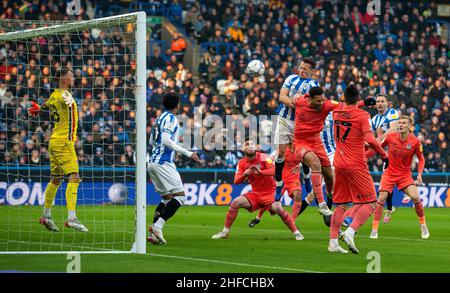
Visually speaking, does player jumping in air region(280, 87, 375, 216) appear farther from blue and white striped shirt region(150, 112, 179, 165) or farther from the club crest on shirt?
blue and white striped shirt region(150, 112, 179, 165)

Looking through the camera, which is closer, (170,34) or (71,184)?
(71,184)

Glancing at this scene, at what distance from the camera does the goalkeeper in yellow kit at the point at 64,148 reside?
609 inches

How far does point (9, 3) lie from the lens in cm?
3297

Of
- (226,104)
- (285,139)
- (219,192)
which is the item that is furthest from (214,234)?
(226,104)

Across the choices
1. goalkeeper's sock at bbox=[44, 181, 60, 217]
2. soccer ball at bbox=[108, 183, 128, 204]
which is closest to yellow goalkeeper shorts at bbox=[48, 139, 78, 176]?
goalkeeper's sock at bbox=[44, 181, 60, 217]

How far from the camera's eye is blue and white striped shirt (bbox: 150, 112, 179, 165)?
14.1 meters

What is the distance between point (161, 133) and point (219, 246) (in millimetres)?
1900

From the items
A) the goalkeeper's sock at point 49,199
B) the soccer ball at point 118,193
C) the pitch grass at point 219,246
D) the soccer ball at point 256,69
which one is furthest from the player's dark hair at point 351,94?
the soccer ball at point 118,193

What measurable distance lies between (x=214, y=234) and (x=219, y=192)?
11.3 metres

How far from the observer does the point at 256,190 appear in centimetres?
1542

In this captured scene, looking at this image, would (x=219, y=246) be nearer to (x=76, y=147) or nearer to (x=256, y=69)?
(x=256, y=69)

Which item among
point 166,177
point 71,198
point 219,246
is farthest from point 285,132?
point 71,198

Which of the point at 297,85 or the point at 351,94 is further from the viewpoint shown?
the point at 297,85
